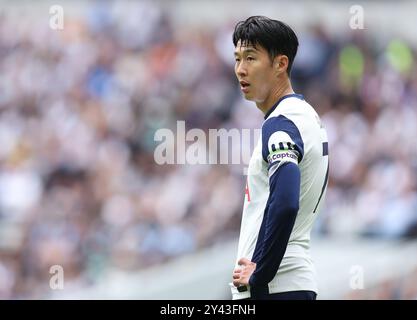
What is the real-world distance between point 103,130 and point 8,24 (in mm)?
1860

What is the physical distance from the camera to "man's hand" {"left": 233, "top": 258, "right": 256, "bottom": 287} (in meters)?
3.44

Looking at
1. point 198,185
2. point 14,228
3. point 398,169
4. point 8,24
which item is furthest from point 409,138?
point 8,24

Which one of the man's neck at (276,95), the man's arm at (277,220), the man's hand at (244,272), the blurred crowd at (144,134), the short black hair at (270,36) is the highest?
the blurred crowd at (144,134)

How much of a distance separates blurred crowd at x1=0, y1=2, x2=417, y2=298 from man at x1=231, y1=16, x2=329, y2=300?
5.33 meters

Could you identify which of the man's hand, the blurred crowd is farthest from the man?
the blurred crowd

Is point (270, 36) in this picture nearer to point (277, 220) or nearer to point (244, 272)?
point (277, 220)

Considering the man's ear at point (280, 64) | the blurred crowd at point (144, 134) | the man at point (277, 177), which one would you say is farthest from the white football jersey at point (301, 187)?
the blurred crowd at point (144, 134)

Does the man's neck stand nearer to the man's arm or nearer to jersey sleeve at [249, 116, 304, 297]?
jersey sleeve at [249, 116, 304, 297]

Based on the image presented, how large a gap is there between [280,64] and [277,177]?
20.0 inches

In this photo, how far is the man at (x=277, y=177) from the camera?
338 centimetres

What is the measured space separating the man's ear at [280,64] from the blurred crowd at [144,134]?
532cm

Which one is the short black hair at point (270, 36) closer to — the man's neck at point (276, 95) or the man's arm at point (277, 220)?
the man's neck at point (276, 95)

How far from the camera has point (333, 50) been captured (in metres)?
10.4
